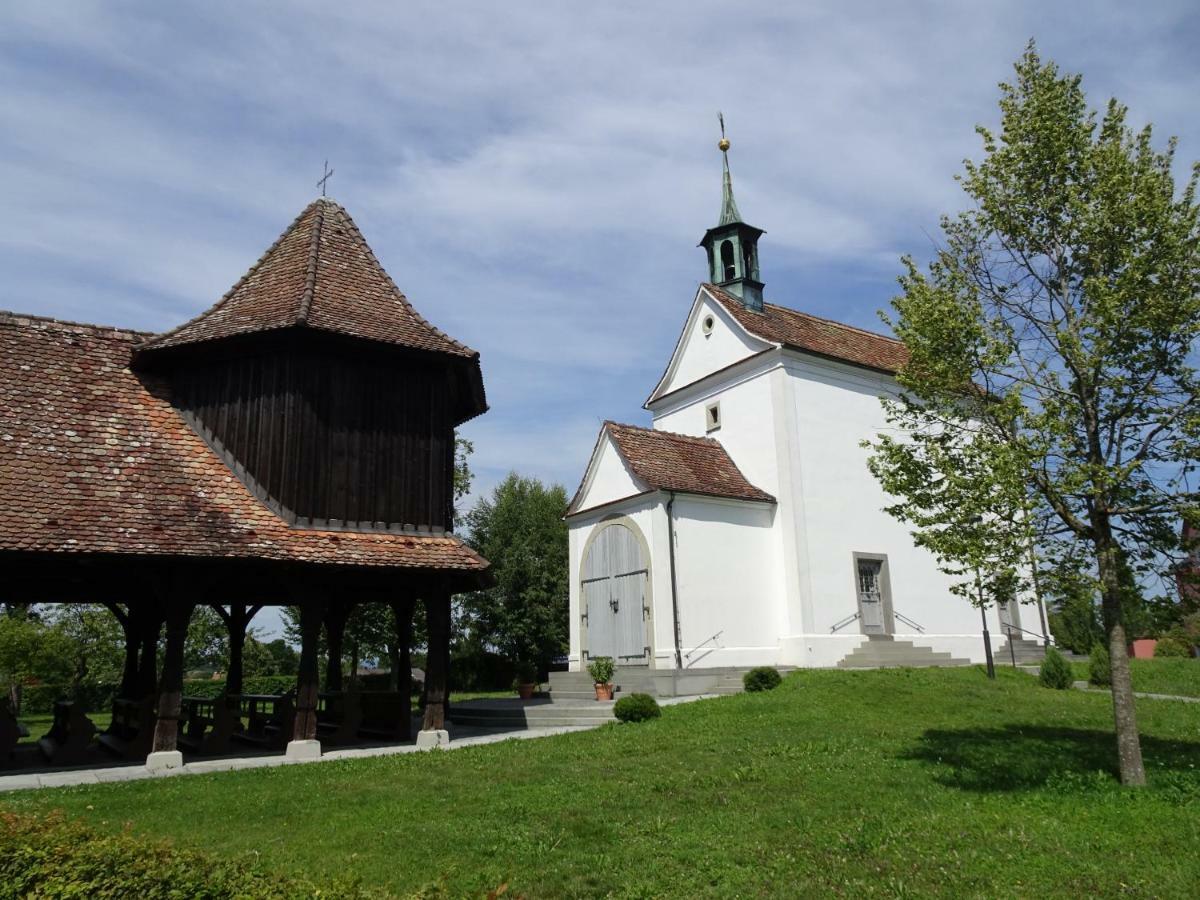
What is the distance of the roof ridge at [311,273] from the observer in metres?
14.5

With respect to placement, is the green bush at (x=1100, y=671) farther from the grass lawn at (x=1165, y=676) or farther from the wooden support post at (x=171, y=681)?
the wooden support post at (x=171, y=681)

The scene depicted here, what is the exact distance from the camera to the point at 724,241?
88.2 ft

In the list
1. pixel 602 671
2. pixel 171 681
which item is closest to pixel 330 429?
pixel 171 681

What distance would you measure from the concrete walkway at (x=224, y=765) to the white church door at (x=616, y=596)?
495 centimetres

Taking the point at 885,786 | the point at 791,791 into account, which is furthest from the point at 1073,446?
the point at 791,791

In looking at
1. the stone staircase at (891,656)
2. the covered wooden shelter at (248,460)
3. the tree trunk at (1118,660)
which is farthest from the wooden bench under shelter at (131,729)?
the stone staircase at (891,656)

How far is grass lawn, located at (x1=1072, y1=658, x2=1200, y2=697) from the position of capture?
1927 cm

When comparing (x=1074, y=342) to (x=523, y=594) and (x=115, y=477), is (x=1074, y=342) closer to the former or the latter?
(x=115, y=477)

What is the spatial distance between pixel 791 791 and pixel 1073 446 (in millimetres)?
5058

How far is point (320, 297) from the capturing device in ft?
51.4

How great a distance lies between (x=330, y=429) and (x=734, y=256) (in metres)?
15.7

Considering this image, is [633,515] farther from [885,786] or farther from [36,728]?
[36,728]

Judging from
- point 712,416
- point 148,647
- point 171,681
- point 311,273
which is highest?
point 311,273

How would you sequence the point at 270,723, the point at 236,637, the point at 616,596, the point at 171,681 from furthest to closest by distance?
the point at 616,596, the point at 236,637, the point at 270,723, the point at 171,681
